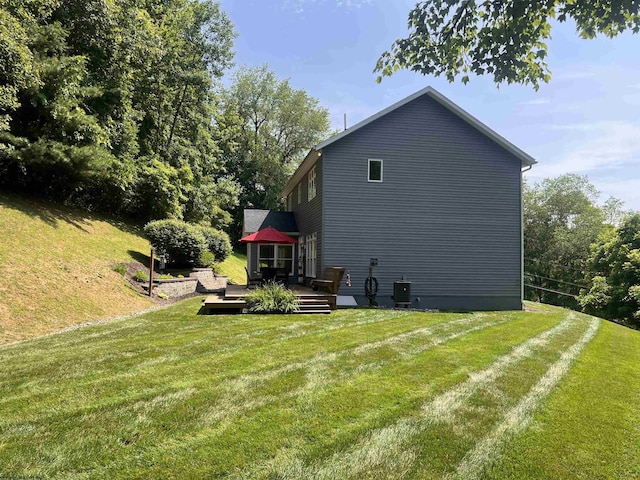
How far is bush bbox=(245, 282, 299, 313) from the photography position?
9.45m

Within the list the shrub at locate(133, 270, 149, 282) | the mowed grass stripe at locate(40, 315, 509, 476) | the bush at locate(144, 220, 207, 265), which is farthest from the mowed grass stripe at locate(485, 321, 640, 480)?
the bush at locate(144, 220, 207, 265)

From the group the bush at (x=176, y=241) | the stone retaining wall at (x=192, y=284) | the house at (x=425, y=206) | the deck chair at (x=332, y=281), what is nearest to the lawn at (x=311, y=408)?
the deck chair at (x=332, y=281)

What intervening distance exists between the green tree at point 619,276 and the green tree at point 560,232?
626 cm

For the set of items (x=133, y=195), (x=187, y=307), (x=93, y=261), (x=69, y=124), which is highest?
(x=69, y=124)

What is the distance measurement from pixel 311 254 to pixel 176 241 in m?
5.68

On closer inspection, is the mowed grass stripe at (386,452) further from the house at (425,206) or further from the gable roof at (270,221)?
the gable roof at (270,221)

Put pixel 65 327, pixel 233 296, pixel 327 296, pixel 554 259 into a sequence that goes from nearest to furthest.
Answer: pixel 65 327 → pixel 233 296 → pixel 327 296 → pixel 554 259

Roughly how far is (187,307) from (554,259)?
37770mm

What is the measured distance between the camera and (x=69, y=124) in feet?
45.4

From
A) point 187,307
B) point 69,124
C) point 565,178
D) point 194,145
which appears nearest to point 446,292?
point 187,307

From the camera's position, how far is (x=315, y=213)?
14297 mm

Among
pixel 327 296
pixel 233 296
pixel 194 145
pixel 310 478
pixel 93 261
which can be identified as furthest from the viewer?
pixel 194 145

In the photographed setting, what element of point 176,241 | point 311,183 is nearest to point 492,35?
point 311,183

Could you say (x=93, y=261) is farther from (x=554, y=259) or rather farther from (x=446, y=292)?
(x=554, y=259)
